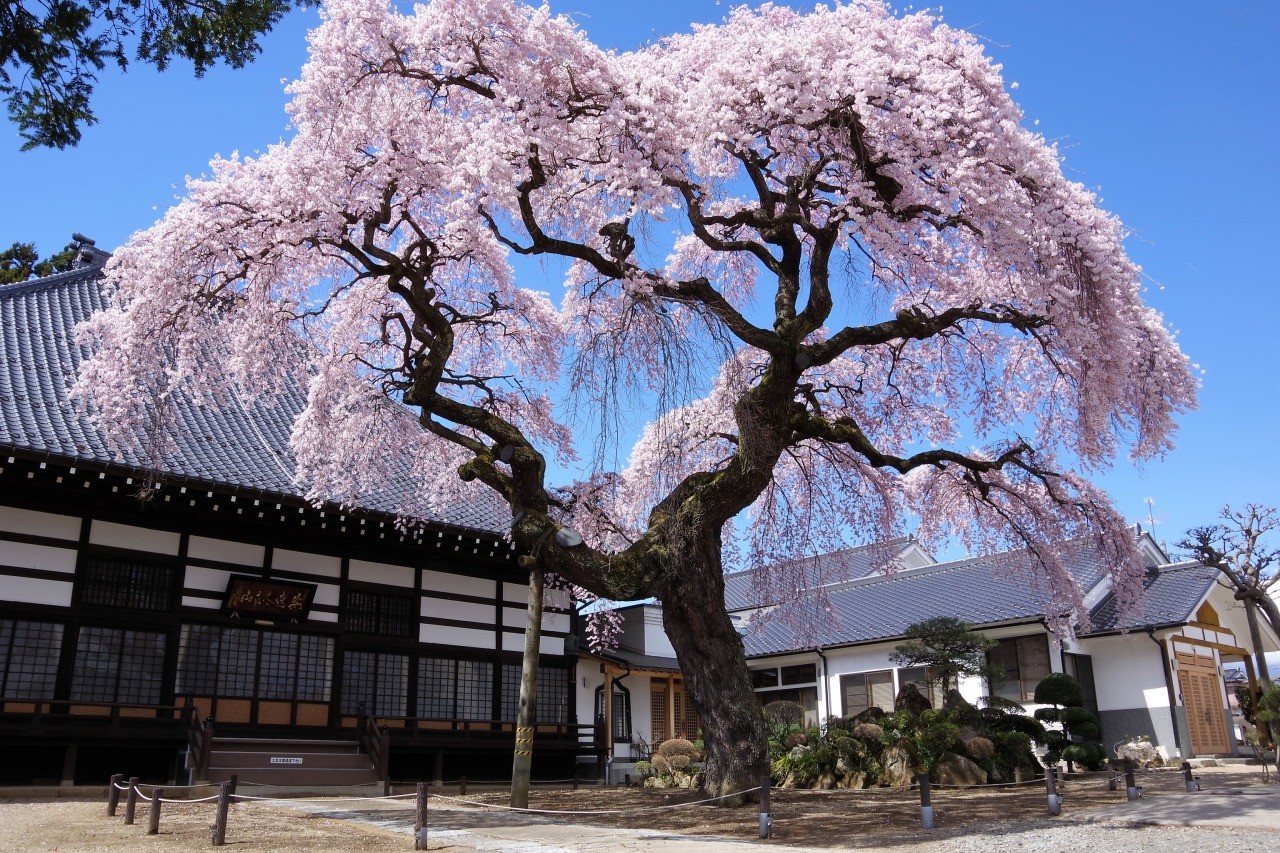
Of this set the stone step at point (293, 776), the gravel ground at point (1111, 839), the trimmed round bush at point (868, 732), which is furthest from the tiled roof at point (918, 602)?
the gravel ground at point (1111, 839)

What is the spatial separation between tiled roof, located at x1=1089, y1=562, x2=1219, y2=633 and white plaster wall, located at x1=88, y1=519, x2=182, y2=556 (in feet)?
60.6

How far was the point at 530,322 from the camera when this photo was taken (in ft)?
50.1

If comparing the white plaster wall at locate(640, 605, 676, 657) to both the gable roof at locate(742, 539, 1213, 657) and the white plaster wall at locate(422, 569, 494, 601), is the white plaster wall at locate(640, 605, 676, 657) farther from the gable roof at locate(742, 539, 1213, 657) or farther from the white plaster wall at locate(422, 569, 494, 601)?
the white plaster wall at locate(422, 569, 494, 601)

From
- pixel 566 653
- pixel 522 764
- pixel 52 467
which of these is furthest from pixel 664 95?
pixel 566 653

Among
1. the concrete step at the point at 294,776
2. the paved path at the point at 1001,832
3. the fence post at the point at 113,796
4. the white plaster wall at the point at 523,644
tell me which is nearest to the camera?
the paved path at the point at 1001,832

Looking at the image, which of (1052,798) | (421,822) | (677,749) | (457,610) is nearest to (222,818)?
(421,822)

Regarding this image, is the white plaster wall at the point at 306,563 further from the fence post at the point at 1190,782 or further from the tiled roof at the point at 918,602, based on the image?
the fence post at the point at 1190,782

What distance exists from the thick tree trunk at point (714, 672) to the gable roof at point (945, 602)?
6188 mm

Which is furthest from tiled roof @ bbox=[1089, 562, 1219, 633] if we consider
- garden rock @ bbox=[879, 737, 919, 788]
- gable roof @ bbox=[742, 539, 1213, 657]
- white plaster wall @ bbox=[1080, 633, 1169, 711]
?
garden rock @ bbox=[879, 737, 919, 788]

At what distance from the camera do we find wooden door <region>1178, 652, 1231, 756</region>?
21016 millimetres

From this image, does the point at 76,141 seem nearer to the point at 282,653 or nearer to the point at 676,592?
the point at 676,592

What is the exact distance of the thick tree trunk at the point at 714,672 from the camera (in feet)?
33.7

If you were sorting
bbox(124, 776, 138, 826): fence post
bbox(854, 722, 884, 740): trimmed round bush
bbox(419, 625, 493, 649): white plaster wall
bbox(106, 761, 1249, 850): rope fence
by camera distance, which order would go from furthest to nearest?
1. bbox(419, 625, 493, 649): white plaster wall
2. bbox(854, 722, 884, 740): trimmed round bush
3. bbox(124, 776, 138, 826): fence post
4. bbox(106, 761, 1249, 850): rope fence

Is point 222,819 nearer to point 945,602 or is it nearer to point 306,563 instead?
point 306,563
